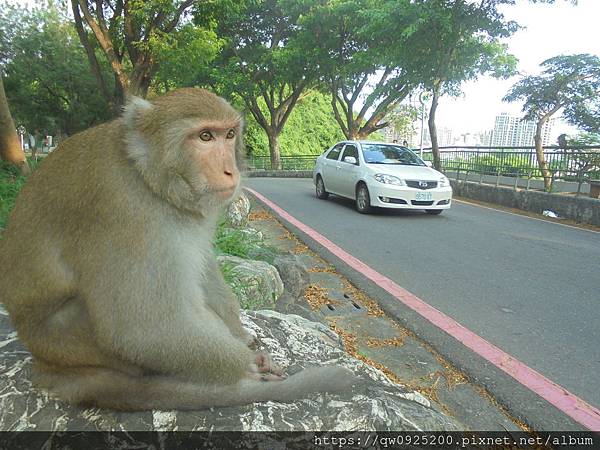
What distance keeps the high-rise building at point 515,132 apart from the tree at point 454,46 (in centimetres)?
193

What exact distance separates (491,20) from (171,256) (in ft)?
45.4

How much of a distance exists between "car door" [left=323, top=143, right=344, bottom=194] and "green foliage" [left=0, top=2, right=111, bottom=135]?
36.4 ft

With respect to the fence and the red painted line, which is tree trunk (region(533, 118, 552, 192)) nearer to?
the fence

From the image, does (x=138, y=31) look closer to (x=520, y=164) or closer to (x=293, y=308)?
(x=520, y=164)

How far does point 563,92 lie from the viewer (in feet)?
45.1

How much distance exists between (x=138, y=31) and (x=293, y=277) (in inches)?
428

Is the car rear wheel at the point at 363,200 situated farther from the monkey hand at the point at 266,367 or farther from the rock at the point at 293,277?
the monkey hand at the point at 266,367

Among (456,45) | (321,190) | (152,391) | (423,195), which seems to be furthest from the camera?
(456,45)

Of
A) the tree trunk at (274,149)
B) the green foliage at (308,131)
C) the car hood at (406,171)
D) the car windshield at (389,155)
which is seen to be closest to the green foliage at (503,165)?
the car windshield at (389,155)

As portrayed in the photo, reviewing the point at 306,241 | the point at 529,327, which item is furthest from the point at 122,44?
the point at 529,327

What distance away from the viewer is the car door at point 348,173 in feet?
32.3

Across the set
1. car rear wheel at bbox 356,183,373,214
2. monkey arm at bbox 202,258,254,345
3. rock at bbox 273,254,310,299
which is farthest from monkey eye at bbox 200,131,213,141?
car rear wheel at bbox 356,183,373,214

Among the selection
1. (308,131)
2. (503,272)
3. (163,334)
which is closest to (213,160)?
(163,334)

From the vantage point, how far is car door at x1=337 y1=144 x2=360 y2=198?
388 inches
